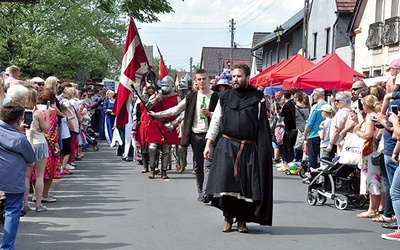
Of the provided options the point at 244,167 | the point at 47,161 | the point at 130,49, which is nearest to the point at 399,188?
the point at 244,167

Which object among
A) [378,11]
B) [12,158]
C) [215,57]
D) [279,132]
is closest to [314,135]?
[279,132]

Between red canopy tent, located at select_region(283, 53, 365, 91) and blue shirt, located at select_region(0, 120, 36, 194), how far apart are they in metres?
12.6

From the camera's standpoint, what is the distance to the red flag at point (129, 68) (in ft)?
46.1

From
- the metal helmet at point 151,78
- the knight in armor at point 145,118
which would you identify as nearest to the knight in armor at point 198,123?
the knight in armor at point 145,118

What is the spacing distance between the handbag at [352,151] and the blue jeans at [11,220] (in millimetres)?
5527

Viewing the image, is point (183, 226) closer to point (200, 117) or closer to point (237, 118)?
point (237, 118)

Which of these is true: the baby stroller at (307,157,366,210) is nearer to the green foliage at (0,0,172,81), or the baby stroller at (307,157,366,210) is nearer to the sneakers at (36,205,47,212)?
the sneakers at (36,205,47,212)

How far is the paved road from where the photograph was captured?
783 cm

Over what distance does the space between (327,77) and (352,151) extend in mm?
8543

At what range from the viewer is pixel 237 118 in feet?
27.7

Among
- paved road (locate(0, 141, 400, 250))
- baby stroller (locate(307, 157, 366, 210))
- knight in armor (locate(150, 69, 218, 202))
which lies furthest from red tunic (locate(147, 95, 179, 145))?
baby stroller (locate(307, 157, 366, 210))

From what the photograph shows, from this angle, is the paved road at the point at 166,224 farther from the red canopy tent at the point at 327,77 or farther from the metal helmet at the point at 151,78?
the red canopy tent at the point at 327,77

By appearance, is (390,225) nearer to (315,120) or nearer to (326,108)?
(326,108)

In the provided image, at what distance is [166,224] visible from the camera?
8.95 m
